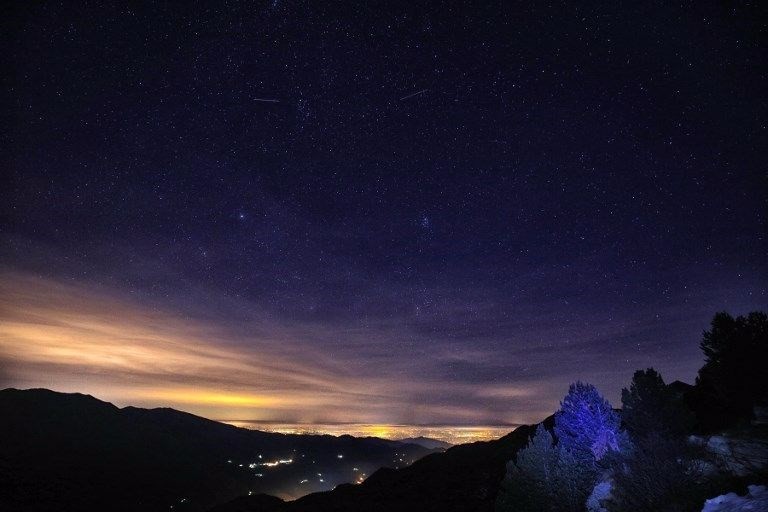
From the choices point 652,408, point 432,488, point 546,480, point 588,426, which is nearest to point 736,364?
point 652,408

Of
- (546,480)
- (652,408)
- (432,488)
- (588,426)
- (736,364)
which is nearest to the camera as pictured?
(546,480)

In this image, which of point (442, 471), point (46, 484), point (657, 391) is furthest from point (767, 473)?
point (46, 484)

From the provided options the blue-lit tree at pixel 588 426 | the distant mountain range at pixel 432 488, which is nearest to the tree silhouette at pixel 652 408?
the blue-lit tree at pixel 588 426

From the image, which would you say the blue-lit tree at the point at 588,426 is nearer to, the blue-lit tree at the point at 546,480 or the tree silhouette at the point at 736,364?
the blue-lit tree at the point at 546,480

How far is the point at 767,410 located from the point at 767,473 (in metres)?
7.44

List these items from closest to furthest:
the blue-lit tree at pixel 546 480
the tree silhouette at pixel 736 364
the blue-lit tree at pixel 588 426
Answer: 1. the blue-lit tree at pixel 546 480
2. the tree silhouette at pixel 736 364
3. the blue-lit tree at pixel 588 426

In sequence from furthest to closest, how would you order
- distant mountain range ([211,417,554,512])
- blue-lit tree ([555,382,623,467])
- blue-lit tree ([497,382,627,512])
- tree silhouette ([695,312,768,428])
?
distant mountain range ([211,417,554,512])
blue-lit tree ([555,382,623,467])
tree silhouette ([695,312,768,428])
blue-lit tree ([497,382,627,512])

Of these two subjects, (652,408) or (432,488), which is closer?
(652,408)

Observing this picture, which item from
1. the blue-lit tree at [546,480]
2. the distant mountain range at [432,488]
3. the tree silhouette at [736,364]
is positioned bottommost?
the distant mountain range at [432,488]

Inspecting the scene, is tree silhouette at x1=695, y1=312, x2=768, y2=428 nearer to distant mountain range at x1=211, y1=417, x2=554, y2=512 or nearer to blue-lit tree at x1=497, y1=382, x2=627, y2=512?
blue-lit tree at x1=497, y1=382, x2=627, y2=512

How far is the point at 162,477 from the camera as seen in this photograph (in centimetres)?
16575

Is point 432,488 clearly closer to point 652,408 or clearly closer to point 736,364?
point 652,408

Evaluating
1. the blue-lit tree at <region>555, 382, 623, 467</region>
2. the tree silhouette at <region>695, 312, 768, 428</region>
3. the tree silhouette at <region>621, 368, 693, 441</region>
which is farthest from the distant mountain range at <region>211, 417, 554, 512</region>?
the tree silhouette at <region>695, 312, 768, 428</region>

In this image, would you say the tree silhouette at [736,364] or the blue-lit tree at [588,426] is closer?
the tree silhouette at [736,364]
